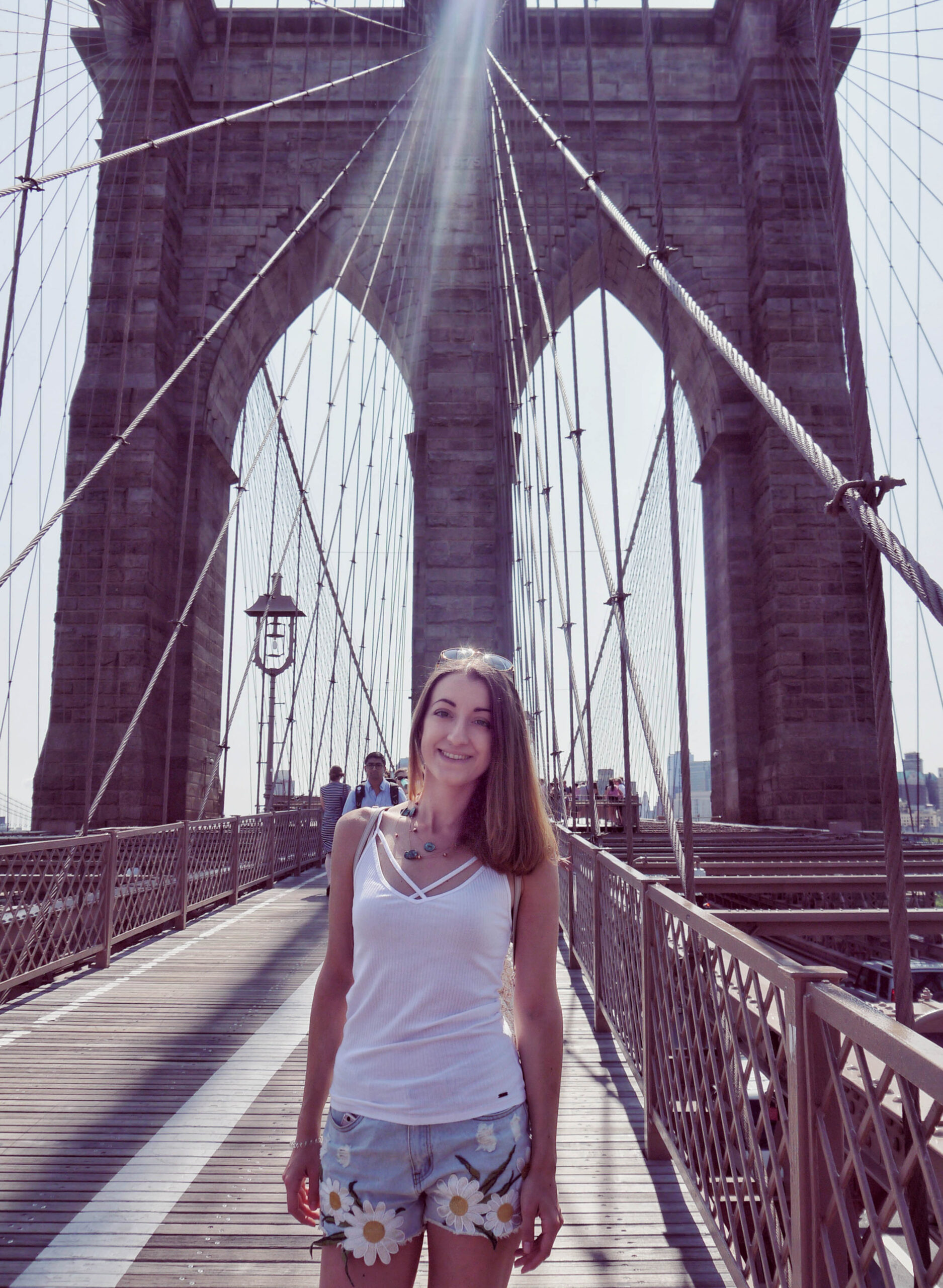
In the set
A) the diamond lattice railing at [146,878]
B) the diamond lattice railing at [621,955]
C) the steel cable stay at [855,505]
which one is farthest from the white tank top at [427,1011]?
the diamond lattice railing at [146,878]

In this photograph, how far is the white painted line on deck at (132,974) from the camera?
3.54 m

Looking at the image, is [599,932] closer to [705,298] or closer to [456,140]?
[705,298]

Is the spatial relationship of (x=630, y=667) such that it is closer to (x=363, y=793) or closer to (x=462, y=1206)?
(x=363, y=793)

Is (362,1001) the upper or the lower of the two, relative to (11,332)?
lower

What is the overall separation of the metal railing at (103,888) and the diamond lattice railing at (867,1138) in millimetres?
3479

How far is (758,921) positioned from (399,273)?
39.2 ft

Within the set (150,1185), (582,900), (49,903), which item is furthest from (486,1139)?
(49,903)

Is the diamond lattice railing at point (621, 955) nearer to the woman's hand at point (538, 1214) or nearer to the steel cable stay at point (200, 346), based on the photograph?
the woman's hand at point (538, 1214)

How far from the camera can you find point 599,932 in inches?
135

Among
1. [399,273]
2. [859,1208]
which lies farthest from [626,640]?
[399,273]

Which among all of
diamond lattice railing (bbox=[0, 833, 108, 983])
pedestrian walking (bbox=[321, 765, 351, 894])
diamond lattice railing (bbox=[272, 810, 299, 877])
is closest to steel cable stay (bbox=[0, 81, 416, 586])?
diamond lattice railing (bbox=[0, 833, 108, 983])

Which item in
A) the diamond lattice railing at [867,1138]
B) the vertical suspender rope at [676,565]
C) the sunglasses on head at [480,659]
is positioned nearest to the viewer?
the diamond lattice railing at [867,1138]

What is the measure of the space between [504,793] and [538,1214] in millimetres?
436

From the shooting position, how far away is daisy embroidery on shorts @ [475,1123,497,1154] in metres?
0.98
